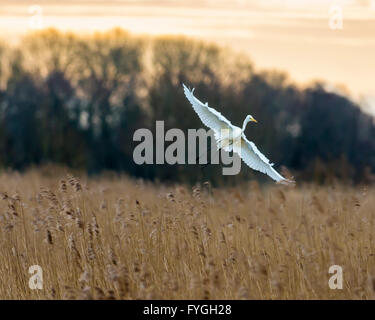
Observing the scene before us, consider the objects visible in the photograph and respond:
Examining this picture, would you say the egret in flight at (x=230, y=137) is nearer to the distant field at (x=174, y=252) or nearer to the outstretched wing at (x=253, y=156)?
the outstretched wing at (x=253, y=156)

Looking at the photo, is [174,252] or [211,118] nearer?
[174,252]

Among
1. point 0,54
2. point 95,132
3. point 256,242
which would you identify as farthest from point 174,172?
point 256,242

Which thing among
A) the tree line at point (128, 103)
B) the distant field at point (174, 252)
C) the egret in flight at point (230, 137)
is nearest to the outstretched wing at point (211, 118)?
the egret in flight at point (230, 137)

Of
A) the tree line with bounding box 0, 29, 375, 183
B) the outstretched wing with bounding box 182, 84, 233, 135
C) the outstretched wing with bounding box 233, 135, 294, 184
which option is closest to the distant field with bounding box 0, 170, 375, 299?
the outstretched wing with bounding box 233, 135, 294, 184

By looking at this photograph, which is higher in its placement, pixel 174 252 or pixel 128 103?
pixel 128 103

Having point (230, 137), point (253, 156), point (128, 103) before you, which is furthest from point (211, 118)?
point (128, 103)

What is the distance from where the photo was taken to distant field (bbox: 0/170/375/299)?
601 centimetres

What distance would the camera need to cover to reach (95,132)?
35.0 meters

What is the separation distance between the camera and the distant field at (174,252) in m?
6.01

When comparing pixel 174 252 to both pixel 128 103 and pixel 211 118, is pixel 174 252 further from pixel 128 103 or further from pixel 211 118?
pixel 128 103

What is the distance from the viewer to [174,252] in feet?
21.0
